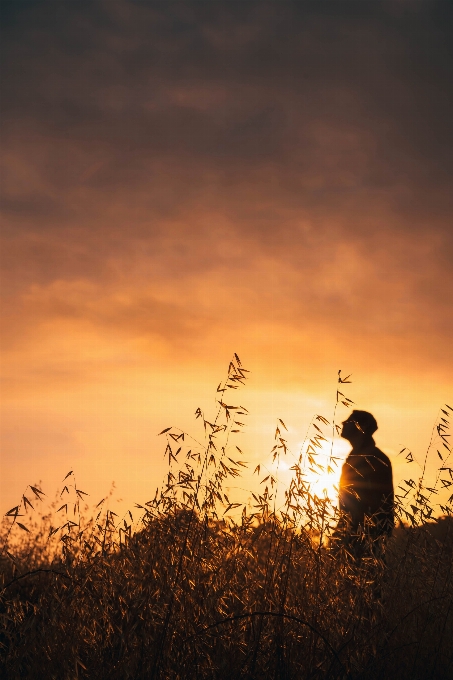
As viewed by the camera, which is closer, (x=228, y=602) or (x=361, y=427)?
(x=228, y=602)

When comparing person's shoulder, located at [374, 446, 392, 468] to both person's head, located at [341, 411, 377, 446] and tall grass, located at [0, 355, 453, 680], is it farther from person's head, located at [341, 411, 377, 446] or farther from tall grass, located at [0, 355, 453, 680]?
tall grass, located at [0, 355, 453, 680]

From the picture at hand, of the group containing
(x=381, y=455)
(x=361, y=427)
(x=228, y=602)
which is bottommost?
(x=228, y=602)

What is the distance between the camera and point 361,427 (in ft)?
23.9

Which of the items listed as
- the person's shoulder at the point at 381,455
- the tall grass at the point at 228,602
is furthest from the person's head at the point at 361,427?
the tall grass at the point at 228,602

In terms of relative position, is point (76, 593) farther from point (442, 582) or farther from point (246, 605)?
point (442, 582)

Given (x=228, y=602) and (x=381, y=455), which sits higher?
(x=381, y=455)

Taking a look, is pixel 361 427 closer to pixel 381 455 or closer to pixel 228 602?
pixel 381 455

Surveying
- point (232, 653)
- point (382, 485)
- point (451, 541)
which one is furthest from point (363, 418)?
point (232, 653)

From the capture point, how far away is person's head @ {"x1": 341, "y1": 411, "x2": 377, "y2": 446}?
7.24 m

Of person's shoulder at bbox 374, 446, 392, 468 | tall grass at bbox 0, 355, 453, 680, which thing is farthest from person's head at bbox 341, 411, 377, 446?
tall grass at bbox 0, 355, 453, 680

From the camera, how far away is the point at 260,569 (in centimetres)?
436

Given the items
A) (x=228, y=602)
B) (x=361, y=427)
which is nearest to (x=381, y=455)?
(x=361, y=427)

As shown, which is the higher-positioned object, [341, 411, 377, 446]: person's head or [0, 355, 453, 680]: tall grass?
[341, 411, 377, 446]: person's head

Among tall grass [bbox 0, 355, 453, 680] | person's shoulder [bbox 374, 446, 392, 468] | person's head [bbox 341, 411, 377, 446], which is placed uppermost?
person's head [bbox 341, 411, 377, 446]
